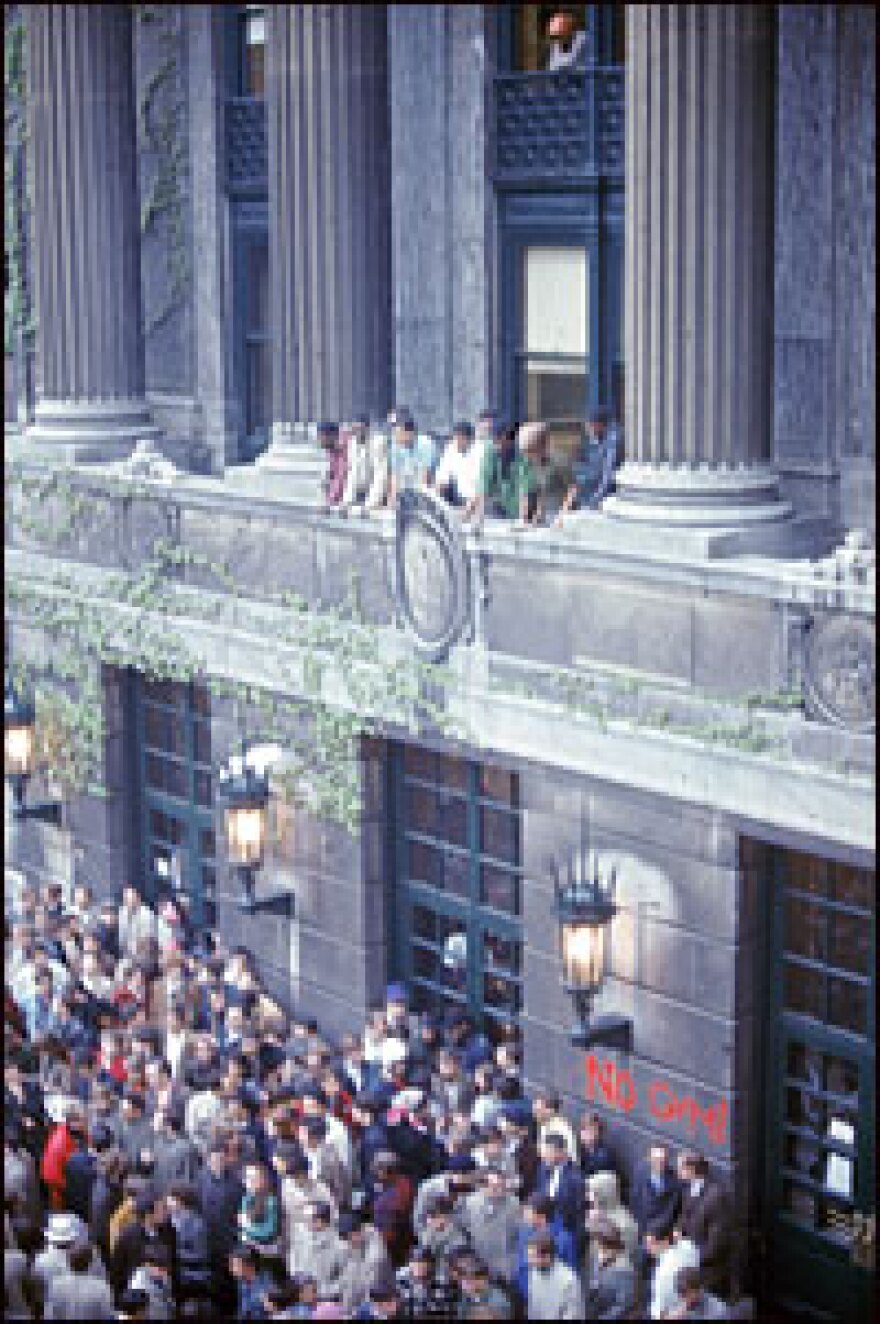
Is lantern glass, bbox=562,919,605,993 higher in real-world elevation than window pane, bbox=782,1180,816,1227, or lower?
higher

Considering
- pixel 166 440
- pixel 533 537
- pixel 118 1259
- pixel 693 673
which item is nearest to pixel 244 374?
pixel 166 440

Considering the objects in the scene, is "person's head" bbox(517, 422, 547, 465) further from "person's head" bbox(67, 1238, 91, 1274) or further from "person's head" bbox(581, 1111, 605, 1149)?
"person's head" bbox(67, 1238, 91, 1274)

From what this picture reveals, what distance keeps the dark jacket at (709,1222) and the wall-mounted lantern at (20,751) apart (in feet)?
38.0

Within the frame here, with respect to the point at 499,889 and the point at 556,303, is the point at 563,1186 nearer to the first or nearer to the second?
the point at 499,889

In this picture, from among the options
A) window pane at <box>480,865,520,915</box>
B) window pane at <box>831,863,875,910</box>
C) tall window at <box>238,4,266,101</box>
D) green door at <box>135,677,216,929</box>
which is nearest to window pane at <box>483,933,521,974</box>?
window pane at <box>480,865,520,915</box>

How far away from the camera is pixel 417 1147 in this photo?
60.1 ft

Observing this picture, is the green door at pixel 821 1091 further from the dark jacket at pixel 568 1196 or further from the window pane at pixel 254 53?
the window pane at pixel 254 53

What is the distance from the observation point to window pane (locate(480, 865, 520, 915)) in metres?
20.3

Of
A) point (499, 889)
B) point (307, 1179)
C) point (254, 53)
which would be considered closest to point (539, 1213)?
point (307, 1179)

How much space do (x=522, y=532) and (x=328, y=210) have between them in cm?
441

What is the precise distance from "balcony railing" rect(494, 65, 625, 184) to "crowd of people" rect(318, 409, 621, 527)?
88.9 inches

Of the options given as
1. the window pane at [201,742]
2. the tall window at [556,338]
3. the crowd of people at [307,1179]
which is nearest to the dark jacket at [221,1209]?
the crowd of people at [307,1179]

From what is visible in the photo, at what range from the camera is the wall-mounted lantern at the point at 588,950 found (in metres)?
18.7

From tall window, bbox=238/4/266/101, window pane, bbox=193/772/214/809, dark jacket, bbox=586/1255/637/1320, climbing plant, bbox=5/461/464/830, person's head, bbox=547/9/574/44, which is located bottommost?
dark jacket, bbox=586/1255/637/1320
